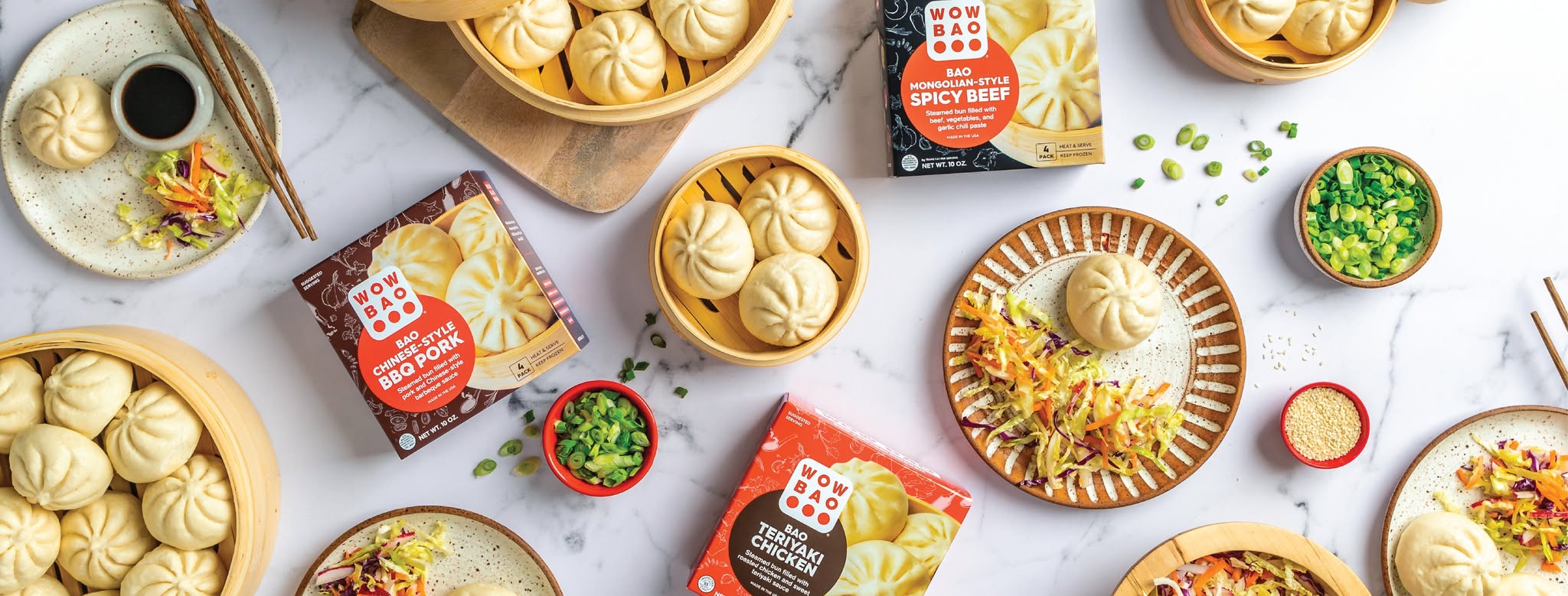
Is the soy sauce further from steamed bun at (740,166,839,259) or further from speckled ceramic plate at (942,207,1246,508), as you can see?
speckled ceramic plate at (942,207,1246,508)

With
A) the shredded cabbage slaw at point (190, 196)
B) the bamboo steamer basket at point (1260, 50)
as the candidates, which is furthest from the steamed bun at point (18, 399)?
the bamboo steamer basket at point (1260, 50)

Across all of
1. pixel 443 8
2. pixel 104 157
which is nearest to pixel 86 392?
pixel 104 157

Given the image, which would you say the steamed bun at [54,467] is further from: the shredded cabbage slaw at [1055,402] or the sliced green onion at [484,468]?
the shredded cabbage slaw at [1055,402]

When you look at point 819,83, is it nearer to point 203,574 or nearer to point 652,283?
point 652,283

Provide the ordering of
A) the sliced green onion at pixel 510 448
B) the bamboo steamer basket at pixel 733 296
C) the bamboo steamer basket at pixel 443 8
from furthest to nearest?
the sliced green onion at pixel 510 448 < the bamboo steamer basket at pixel 733 296 < the bamboo steamer basket at pixel 443 8

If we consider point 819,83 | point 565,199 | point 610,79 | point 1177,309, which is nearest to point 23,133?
point 565,199

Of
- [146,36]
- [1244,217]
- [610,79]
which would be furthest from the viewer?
[1244,217]

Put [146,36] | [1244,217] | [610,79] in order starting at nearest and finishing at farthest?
1. [610,79]
2. [146,36]
3. [1244,217]
